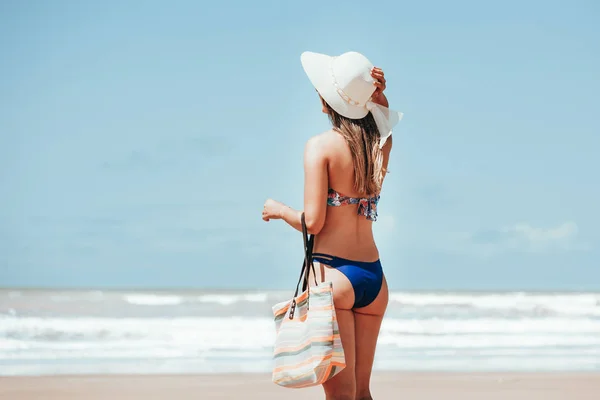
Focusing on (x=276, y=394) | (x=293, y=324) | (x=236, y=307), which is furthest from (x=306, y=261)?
(x=236, y=307)

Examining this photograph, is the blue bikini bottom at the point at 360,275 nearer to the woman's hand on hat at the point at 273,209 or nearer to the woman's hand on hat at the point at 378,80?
the woman's hand on hat at the point at 273,209

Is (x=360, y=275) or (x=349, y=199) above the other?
(x=349, y=199)

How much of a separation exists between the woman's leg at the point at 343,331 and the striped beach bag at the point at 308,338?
59 mm

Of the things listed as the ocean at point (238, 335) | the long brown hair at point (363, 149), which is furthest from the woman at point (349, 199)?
the ocean at point (238, 335)

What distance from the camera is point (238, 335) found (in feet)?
38.2

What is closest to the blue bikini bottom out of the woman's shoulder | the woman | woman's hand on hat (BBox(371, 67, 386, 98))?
the woman

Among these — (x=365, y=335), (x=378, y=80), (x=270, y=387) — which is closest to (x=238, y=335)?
(x=270, y=387)

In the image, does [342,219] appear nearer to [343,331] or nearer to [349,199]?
[349,199]

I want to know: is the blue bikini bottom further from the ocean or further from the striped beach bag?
the ocean

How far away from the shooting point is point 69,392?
644cm

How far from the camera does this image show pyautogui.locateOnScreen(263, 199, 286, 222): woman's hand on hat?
3.41m

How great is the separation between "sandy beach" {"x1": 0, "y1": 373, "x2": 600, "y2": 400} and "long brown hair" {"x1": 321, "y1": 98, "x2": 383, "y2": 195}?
10.8 ft

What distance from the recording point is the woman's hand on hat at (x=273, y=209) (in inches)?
134

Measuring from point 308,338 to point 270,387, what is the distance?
11.7 ft
